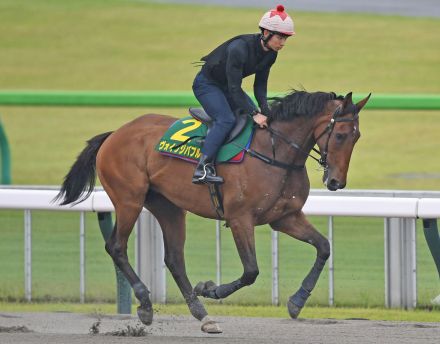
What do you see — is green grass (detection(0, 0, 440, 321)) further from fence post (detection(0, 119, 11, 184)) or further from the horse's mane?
the horse's mane

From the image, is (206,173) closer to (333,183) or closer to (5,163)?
(333,183)

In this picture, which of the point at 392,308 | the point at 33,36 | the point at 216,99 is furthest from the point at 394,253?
the point at 33,36

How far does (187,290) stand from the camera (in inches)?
309

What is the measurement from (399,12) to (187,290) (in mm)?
16360

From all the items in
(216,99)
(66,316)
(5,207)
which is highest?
(216,99)

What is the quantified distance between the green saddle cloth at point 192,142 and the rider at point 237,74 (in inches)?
2.8

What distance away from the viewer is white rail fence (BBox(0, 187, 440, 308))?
805 centimetres

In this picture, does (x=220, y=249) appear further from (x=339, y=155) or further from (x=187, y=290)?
(x=339, y=155)

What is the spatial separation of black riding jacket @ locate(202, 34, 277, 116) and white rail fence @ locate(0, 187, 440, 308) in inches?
40.2

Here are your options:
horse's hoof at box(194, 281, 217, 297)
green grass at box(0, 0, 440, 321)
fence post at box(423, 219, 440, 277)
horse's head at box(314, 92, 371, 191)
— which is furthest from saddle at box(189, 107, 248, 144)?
green grass at box(0, 0, 440, 321)

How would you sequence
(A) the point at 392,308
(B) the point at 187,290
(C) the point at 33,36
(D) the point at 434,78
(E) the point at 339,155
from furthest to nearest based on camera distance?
(C) the point at 33,36, (D) the point at 434,78, (A) the point at 392,308, (B) the point at 187,290, (E) the point at 339,155

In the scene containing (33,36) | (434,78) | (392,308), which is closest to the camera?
(392,308)

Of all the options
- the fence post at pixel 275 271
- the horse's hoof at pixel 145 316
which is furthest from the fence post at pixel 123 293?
the fence post at pixel 275 271

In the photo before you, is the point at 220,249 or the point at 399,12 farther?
the point at 399,12
